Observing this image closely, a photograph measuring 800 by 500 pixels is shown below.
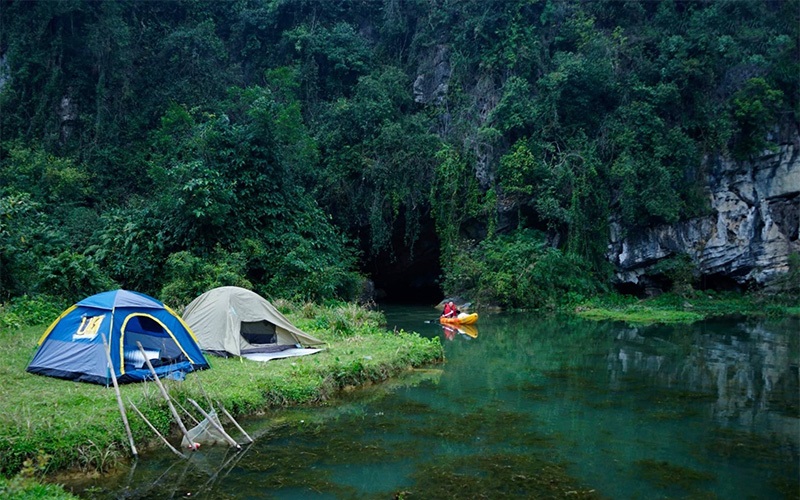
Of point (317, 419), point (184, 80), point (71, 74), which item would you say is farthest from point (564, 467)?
point (71, 74)

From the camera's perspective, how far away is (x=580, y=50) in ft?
83.8

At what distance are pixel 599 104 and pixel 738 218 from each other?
7.28m

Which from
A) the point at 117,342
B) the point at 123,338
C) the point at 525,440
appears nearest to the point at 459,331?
the point at 525,440

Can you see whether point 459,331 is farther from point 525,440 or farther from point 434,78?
point 434,78

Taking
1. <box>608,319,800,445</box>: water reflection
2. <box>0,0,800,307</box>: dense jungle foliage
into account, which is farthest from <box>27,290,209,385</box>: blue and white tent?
<box>0,0,800,307</box>: dense jungle foliage

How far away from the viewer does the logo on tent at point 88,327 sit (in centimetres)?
871

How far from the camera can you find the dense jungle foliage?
23594mm

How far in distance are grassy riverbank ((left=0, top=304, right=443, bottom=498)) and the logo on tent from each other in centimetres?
68

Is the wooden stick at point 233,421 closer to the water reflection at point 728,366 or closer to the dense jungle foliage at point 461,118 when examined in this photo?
the water reflection at point 728,366

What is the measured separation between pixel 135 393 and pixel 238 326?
11.6 ft

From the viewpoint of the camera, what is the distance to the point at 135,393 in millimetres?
7867

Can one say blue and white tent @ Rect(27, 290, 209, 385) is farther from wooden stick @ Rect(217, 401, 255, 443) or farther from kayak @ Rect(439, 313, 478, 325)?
kayak @ Rect(439, 313, 478, 325)

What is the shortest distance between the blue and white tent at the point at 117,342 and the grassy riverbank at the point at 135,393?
0.77ft

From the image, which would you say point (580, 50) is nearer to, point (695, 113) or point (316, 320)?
point (695, 113)
